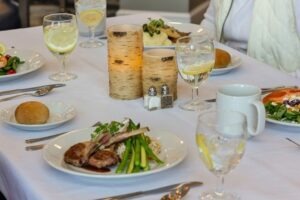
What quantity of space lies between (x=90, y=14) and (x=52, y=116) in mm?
683

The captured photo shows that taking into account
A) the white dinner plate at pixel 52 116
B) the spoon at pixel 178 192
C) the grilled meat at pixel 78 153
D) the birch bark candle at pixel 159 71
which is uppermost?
the birch bark candle at pixel 159 71

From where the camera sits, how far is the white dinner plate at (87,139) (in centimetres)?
115

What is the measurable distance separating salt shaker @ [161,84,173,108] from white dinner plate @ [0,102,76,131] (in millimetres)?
205

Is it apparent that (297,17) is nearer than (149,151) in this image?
No

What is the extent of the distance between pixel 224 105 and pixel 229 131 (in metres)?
0.30

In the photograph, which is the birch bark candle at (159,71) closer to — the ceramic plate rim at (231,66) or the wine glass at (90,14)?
the ceramic plate rim at (231,66)

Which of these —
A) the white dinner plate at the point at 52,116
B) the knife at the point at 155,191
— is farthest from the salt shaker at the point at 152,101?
the knife at the point at 155,191

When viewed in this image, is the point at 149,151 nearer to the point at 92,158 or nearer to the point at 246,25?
the point at 92,158

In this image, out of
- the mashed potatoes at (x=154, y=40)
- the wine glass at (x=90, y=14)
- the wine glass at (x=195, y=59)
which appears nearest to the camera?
the wine glass at (x=195, y=59)

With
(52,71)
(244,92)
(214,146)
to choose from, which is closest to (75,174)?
(214,146)

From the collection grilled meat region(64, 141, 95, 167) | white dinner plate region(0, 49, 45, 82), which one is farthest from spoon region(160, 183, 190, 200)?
white dinner plate region(0, 49, 45, 82)

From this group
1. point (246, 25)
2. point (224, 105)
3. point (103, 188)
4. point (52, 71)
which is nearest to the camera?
point (103, 188)

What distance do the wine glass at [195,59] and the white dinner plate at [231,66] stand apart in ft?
0.77

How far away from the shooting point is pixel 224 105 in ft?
4.34
